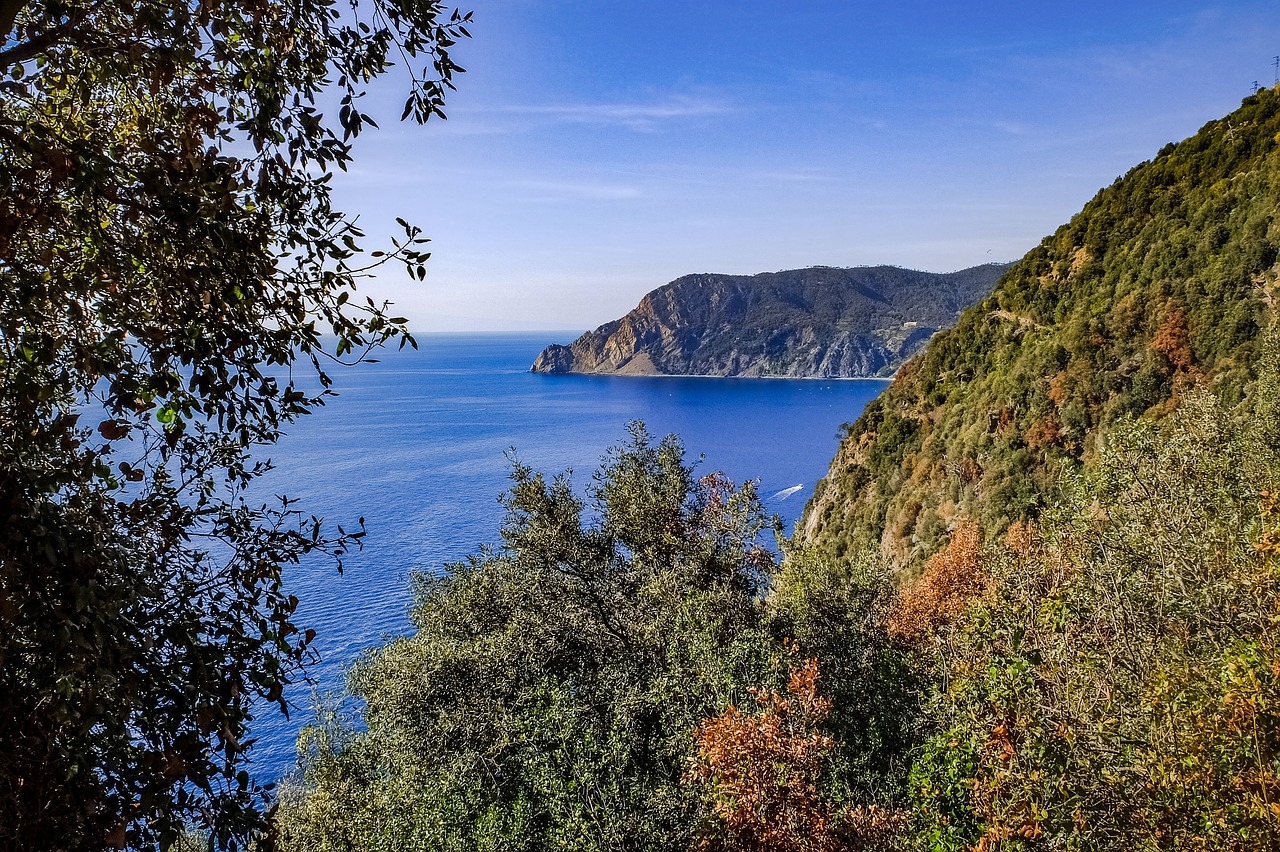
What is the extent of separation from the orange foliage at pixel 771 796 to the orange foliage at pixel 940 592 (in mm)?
11882

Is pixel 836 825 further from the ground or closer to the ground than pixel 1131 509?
closer to the ground

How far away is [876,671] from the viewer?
1861cm

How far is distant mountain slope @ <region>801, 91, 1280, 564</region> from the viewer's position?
1271 inches

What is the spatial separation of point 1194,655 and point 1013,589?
8.60ft

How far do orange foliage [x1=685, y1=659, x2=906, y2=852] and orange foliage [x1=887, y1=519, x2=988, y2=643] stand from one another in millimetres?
11882

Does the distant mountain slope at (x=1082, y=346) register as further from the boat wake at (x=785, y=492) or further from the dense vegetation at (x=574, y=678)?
the boat wake at (x=785, y=492)

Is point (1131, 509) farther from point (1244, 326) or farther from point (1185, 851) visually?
point (1244, 326)

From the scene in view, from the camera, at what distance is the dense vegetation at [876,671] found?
8.07 metres

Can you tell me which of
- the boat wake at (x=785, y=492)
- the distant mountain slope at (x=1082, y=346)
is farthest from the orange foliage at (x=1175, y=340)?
the boat wake at (x=785, y=492)

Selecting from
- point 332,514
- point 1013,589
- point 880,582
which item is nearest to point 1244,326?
point 880,582

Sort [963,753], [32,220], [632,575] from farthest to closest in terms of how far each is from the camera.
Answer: [632,575], [963,753], [32,220]

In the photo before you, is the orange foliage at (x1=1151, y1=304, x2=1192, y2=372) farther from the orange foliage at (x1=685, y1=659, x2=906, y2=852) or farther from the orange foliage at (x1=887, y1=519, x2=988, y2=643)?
the orange foliage at (x1=685, y1=659, x2=906, y2=852)

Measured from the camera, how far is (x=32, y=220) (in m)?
3.72

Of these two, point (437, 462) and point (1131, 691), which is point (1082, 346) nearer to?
point (1131, 691)
